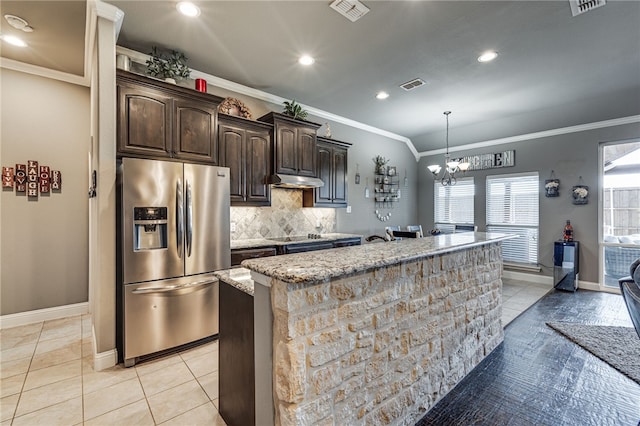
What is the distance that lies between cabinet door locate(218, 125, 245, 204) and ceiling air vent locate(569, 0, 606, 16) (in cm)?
337

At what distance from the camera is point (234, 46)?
297 cm

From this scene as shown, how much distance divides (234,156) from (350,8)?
1.99 m

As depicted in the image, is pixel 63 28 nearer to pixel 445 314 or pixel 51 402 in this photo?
pixel 51 402

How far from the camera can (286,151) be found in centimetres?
401

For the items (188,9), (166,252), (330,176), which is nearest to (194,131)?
(188,9)

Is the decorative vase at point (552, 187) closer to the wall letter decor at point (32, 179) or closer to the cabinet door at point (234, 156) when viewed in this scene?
the cabinet door at point (234, 156)

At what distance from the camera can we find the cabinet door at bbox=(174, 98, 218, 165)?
289cm

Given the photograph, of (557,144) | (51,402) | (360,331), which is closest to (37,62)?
(51,402)

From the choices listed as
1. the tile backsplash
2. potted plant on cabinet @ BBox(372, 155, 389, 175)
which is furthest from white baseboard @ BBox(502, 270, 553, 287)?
the tile backsplash

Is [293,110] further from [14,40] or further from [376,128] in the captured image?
[14,40]

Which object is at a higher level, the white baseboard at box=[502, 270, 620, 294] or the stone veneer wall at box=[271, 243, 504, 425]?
the stone veneer wall at box=[271, 243, 504, 425]

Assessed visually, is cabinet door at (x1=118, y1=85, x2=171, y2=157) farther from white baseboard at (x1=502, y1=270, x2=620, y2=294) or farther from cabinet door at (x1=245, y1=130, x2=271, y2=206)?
white baseboard at (x1=502, y1=270, x2=620, y2=294)

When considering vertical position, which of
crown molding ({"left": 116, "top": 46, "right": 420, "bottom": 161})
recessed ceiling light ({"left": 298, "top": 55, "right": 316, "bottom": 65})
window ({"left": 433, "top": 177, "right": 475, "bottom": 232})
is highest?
recessed ceiling light ({"left": 298, "top": 55, "right": 316, "bottom": 65})

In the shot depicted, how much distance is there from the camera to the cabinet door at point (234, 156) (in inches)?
135
